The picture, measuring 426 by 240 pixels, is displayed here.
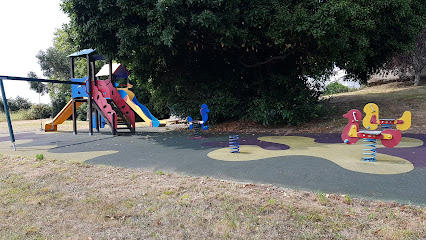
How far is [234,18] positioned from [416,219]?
291 inches

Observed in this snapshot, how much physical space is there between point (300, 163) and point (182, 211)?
2751mm

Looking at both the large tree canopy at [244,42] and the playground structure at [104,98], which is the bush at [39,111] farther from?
the large tree canopy at [244,42]

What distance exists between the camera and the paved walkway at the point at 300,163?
3.59 m

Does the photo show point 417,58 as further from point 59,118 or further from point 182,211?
point 59,118

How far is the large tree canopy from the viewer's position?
8117 millimetres

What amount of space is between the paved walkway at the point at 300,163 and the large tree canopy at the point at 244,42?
3238 millimetres

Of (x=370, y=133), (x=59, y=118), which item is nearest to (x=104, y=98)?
(x=59, y=118)

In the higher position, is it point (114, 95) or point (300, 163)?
point (114, 95)

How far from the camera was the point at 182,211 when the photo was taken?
293cm

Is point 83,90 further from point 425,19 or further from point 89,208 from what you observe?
point 425,19

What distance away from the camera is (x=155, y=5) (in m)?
8.11

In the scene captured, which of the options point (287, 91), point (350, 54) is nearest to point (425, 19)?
point (350, 54)

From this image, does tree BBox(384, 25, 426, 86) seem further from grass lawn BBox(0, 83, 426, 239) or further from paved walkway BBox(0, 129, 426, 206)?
grass lawn BBox(0, 83, 426, 239)

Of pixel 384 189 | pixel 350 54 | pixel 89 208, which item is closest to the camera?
pixel 89 208
